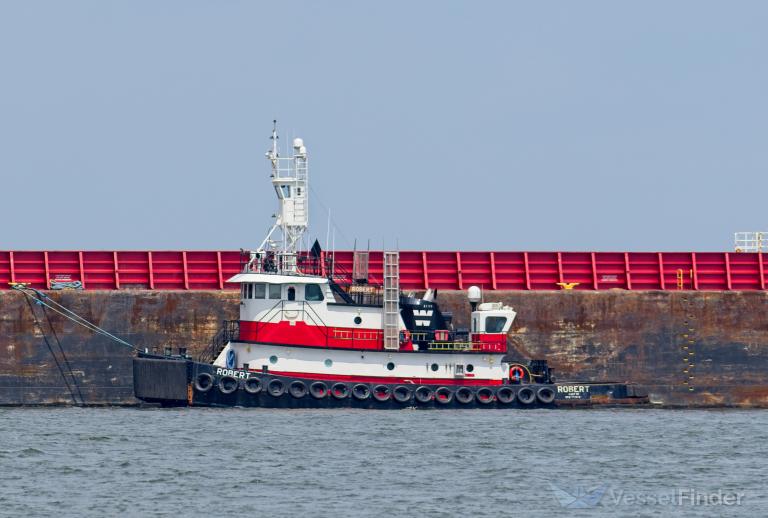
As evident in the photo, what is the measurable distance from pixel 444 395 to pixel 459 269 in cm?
566

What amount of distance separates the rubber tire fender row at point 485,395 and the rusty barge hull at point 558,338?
2.96 metres

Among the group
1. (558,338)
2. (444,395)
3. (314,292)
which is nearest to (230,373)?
(314,292)

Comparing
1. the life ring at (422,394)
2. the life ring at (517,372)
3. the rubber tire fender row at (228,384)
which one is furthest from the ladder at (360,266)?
the life ring at (517,372)

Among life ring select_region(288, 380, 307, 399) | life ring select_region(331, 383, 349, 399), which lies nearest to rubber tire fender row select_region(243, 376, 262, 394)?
life ring select_region(288, 380, 307, 399)

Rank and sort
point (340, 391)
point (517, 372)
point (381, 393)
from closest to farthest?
point (340, 391), point (381, 393), point (517, 372)

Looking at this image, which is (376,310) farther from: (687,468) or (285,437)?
(687,468)

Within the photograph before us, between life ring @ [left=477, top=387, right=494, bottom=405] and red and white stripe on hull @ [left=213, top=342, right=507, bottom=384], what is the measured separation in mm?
276

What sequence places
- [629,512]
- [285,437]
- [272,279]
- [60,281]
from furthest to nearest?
[60,281], [272,279], [285,437], [629,512]

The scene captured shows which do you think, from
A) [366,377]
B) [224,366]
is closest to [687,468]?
[366,377]

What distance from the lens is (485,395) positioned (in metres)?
37.5

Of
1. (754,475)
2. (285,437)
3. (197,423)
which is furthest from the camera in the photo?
(197,423)

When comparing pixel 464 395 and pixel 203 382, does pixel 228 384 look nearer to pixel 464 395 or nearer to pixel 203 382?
pixel 203 382

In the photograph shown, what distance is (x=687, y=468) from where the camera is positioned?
29.7 meters

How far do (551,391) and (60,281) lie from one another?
13.8m
